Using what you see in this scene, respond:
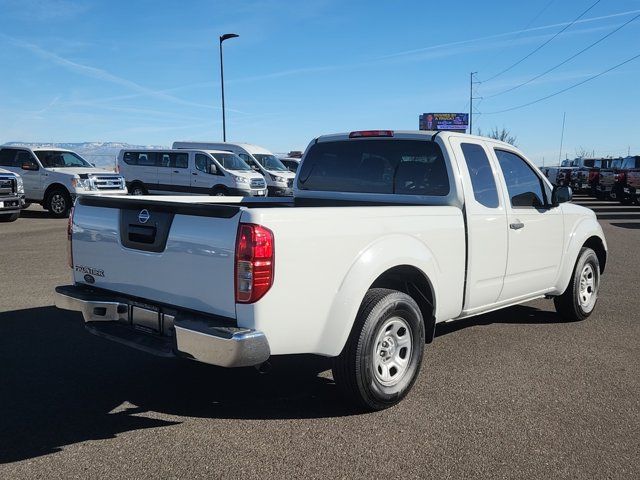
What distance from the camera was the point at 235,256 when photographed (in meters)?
3.30

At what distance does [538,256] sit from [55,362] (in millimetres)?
4398

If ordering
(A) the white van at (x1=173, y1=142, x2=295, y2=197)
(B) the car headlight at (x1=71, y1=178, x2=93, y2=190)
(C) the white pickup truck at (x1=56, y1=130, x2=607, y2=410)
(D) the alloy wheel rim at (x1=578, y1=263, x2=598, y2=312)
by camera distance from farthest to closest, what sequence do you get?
(A) the white van at (x1=173, y1=142, x2=295, y2=197), (B) the car headlight at (x1=71, y1=178, x2=93, y2=190), (D) the alloy wheel rim at (x1=578, y1=263, x2=598, y2=312), (C) the white pickup truck at (x1=56, y1=130, x2=607, y2=410)

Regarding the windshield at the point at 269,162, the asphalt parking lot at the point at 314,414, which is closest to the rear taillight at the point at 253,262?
the asphalt parking lot at the point at 314,414

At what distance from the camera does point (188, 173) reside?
71.4 feet

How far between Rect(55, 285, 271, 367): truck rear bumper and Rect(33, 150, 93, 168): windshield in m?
15.0

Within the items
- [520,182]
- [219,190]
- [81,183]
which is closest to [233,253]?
[520,182]

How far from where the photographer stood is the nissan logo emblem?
12.5ft

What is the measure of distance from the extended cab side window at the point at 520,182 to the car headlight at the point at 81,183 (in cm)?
1417

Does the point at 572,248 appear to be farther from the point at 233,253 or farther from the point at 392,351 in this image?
the point at 233,253

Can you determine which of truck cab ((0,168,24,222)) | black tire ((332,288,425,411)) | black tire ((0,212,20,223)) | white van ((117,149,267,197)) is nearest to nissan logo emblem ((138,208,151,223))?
black tire ((332,288,425,411))

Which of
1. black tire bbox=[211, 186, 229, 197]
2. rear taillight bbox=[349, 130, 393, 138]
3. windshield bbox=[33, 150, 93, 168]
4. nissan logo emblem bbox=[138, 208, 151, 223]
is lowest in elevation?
black tire bbox=[211, 186, 229, 197]

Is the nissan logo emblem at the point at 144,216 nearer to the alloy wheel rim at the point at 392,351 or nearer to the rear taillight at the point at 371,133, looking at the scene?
the alloy wheel rim at the point at 392,351

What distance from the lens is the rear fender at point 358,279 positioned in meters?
3.68

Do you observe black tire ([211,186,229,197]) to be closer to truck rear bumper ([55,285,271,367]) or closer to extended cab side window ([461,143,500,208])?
extended cab side window ([461,143,500,208])
